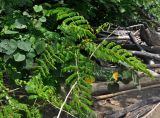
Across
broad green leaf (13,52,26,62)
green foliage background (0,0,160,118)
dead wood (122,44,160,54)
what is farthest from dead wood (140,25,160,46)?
broad green leaf (13,52,26,62)

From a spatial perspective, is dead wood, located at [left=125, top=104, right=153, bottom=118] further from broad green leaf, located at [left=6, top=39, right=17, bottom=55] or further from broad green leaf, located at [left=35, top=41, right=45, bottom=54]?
broad green leaf, located at [left=6, top=39, right=17, bottom=55]

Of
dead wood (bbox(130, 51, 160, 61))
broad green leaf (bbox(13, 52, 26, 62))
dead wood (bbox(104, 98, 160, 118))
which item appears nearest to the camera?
broad green leaf (bbox(13, 52, 26, 62))

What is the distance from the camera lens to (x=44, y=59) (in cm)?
264

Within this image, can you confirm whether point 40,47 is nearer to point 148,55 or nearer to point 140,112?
point 140,112

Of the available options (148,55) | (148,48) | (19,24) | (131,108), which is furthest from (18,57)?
(148,48)

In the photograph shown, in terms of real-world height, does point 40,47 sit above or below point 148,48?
above

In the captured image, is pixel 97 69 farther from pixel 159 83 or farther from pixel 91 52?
pixel 159 83

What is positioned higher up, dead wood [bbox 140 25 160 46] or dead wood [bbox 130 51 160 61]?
dead wood [bbox 140 25 160 46]

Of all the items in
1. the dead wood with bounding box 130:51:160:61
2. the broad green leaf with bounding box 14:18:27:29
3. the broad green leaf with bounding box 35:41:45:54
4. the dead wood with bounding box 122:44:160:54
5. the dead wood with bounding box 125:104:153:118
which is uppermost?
the broad green leaf with bounding box 14:18:27:29

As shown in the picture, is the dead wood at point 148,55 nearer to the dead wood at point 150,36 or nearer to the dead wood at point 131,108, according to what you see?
the dead wood at point 150,36

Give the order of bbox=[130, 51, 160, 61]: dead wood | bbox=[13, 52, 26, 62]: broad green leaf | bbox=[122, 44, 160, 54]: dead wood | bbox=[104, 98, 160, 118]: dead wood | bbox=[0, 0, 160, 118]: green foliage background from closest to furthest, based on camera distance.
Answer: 1. bbox=[0, 0, 160, 118]: green foliage background
2. bbox=[13, 52, 26, 62]: broad green leaf
3. bbox=[104, 98, 160, 118]: dead wood
4. bbox=[130, 51, 160, 61]: dead wood
5. bbox=[122, 44, 160, 54]: dead wood

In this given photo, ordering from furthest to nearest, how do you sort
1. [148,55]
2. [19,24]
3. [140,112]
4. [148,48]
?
[148,48], [148,55], [140,112], [19,24]

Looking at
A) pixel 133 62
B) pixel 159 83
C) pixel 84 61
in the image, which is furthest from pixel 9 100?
pixel 159 83

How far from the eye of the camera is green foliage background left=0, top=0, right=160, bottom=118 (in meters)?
2.44
